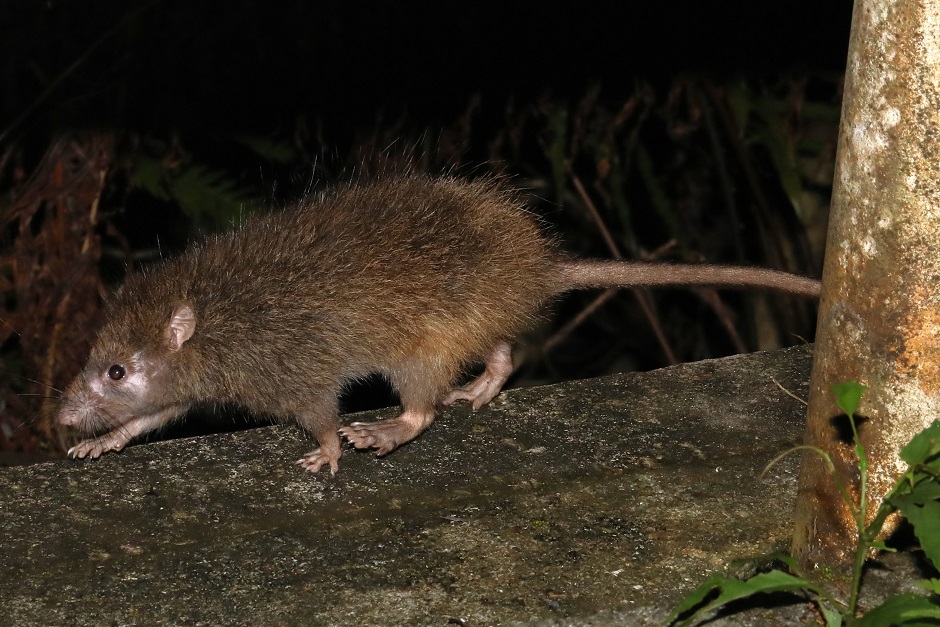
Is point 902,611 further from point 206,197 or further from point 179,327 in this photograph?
point 206,197

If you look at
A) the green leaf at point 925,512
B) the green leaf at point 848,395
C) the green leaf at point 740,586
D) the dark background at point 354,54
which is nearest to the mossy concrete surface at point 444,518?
the green leaf at point 740,586

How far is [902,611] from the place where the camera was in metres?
2.85

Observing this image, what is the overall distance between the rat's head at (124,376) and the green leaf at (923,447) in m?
2.77

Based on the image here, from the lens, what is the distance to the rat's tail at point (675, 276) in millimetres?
4676

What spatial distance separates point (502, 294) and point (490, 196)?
43cm

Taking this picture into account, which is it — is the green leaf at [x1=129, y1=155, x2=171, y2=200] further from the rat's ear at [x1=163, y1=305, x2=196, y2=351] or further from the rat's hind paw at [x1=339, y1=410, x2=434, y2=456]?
the rat's hind paw at [x1=339, y1=410, x2=434, y2=456]

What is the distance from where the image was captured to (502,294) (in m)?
4.90

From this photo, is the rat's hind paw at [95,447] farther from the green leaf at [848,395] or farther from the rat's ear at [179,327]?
the green leaf at [848,395]

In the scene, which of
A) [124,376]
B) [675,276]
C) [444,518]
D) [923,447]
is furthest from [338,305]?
[923,447]

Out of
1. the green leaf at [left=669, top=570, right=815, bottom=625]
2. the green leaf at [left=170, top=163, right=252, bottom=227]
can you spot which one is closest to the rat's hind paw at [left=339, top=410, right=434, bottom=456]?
the green leaf at [left=669, top=570, right=815, bottom=625]

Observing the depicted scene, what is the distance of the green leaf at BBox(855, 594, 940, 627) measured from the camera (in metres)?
2.85

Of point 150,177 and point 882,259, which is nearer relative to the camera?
point 882,259

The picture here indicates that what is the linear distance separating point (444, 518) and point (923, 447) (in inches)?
57.2

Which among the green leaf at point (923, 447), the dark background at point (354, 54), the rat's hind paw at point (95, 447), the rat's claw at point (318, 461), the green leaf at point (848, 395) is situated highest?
the dark background at point (354, 54)
